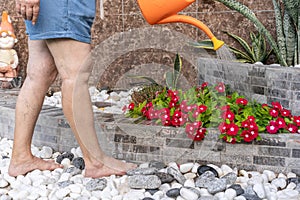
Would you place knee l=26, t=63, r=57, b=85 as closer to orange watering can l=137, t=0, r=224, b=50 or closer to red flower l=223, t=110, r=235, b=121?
orange watering can l=137, t=0, r=224, b=50

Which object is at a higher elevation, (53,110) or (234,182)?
(53,110)

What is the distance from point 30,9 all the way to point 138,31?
2.45 m

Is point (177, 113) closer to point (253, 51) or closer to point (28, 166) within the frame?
point (28, 166)

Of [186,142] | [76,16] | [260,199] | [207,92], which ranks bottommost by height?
[260,199]

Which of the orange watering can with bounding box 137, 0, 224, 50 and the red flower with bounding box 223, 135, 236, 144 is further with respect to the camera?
the red flower with bounding box 223, 135, 236, 144

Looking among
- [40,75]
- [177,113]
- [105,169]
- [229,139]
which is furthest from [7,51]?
[229,139]

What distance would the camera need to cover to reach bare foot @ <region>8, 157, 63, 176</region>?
234 cm

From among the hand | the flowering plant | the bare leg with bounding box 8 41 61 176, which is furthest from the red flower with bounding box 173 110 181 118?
the hand

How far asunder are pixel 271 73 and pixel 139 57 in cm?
186

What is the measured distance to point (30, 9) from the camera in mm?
1938

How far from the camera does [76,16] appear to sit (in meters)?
2.01

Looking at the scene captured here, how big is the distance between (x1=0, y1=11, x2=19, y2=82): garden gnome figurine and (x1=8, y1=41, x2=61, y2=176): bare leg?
7.95 feet

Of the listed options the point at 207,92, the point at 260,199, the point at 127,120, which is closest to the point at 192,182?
the point at 260,199

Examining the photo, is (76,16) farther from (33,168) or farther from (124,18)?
(124,18)
